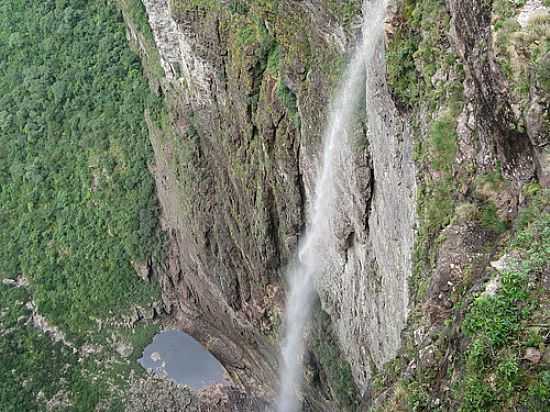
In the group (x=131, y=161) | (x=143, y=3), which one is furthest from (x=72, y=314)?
(x=143, y=3)

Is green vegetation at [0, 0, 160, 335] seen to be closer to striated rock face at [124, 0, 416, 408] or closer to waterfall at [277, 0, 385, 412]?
striated rock face at [124, 0, 416, 408]

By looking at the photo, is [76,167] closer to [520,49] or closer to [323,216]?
A: [323,216]

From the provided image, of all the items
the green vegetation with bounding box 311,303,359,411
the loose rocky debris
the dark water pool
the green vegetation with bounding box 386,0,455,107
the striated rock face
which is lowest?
the loose rocky debris

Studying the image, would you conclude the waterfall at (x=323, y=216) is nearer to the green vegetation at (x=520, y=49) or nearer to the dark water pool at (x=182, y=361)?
the dark water pool at (x=182, y=361)

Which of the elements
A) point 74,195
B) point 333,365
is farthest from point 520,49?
point 74,195

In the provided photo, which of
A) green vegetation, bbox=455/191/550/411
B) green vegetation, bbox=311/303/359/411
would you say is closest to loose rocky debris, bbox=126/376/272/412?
green vegetation, bbox=311/303/359/411

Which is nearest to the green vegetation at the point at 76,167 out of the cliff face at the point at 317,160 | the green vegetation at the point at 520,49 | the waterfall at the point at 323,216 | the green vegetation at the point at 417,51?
the cliff face at the point at 317,160

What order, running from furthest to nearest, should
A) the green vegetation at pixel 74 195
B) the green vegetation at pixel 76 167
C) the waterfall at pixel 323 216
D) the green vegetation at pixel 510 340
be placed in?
the green vegetation at pixel 76 167 → the green vegetation at pixel 74 195 → the waterfall at pixel 323 216 → the green vegetation at pixel 510 340
